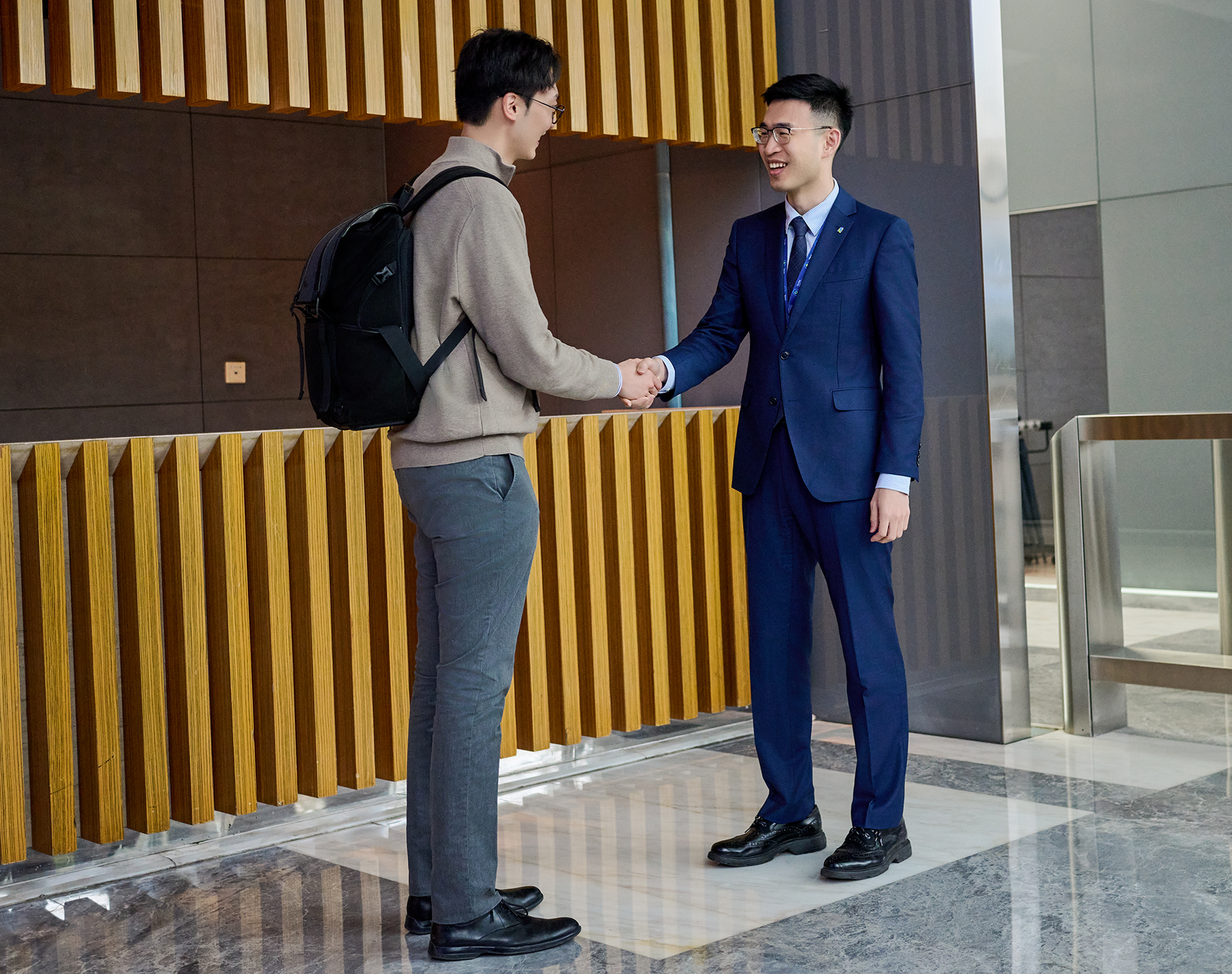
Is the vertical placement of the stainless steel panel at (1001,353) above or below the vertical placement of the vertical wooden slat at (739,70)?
below

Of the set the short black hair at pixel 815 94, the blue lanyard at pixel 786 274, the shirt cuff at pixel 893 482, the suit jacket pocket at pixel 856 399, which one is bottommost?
the shirt cuff at pixel 893 482

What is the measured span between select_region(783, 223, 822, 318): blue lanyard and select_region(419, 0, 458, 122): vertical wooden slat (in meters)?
1.09

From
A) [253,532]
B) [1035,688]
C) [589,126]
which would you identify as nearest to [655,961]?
[253,532]

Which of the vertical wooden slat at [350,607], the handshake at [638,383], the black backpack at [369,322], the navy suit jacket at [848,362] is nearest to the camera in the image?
the black backpack at [369,322]

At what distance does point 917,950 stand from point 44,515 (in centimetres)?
214

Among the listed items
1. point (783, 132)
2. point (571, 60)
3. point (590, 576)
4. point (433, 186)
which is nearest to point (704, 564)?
point (590, 576)

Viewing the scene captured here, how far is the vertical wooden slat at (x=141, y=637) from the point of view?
321cm

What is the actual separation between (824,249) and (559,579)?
144cm

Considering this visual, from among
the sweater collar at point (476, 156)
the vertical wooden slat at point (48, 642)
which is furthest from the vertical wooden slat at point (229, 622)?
the sweater collar at point (476, 156)

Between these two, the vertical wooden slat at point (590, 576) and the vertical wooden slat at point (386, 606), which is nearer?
the vertical wooden slat at point (386, 606)

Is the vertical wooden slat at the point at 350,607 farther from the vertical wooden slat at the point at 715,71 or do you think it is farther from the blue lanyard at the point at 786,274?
the vertical wooden slat at the point at 715,71

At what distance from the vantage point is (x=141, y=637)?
10.7 ft

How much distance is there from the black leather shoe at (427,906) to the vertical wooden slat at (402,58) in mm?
2079

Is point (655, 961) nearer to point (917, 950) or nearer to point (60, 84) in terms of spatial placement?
point (917, 950)
